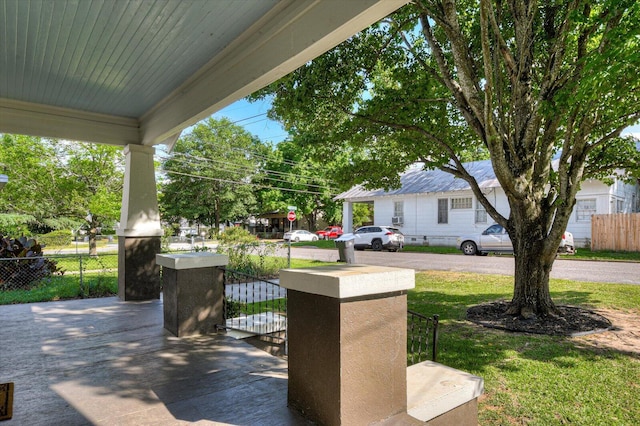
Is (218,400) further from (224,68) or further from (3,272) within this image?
(3,272)

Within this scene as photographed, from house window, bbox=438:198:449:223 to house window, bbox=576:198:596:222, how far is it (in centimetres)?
568

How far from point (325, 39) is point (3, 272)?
9423mm

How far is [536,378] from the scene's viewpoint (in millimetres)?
4066

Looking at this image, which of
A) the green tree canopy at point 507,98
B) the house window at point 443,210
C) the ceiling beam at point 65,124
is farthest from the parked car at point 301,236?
the ceiling beam at point 65,124

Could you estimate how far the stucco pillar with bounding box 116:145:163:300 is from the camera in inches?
252

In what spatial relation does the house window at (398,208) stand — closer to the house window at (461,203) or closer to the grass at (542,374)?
the house window at (461,203)

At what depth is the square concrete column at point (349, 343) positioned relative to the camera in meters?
2.03

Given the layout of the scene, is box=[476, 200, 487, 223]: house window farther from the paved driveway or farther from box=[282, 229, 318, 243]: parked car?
box=[282, 229, 318, 243]: parked car

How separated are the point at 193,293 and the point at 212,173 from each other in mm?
29322

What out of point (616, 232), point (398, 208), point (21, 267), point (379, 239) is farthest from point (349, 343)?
point (398, 208)

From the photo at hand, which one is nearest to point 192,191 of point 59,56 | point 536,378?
point 59,56

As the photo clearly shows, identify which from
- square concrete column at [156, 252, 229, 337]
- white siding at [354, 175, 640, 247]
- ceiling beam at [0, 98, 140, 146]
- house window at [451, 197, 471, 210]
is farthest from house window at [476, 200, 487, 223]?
square concrete column at [156, 252, 229, 337]

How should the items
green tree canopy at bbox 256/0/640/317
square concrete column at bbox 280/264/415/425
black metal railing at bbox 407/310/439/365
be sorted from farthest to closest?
1. green tree canopy at bbox 256/0/640/317
2. black metal railing at bbox 407/310/439/365
3. square concrete column at bbox 280/264/415/425

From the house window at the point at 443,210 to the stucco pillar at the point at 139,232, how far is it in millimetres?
16379
